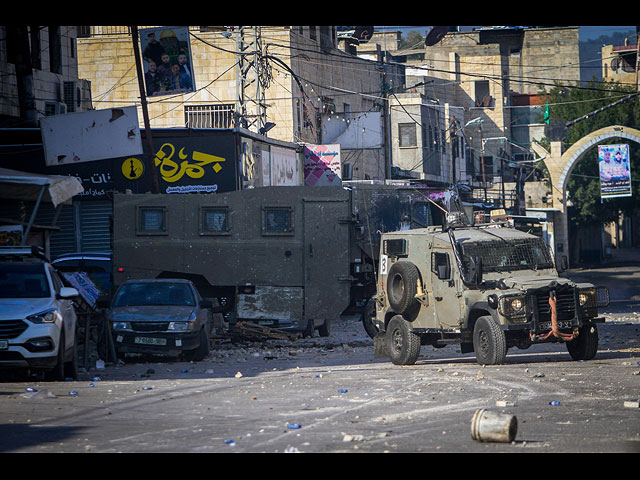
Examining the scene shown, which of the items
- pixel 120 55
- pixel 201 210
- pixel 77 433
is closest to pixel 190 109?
pixel 120 55

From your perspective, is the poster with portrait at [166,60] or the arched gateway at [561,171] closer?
the poster with portrait at [166,60]

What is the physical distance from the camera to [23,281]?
15.7 m

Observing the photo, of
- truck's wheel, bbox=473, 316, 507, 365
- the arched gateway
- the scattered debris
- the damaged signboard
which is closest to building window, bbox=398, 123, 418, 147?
the arched gateway

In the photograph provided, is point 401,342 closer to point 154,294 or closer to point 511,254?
point 511,254

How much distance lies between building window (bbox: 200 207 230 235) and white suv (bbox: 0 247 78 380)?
24.6ft

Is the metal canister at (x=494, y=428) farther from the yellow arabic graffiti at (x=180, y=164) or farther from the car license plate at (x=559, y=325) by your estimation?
the yellow arabic graffiti at (x=180, y=164)

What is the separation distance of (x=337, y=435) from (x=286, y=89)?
109 feet

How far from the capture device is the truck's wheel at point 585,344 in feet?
53.0

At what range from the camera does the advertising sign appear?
38.7 meters

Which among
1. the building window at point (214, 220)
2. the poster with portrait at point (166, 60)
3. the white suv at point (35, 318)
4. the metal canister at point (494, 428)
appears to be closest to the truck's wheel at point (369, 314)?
the building window at point (214, 220)

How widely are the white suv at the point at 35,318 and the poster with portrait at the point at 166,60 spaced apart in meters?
17.9

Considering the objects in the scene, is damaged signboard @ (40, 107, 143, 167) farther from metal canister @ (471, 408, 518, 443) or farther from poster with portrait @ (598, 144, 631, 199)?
poster with portrait @ (598, 144, 631, 199)

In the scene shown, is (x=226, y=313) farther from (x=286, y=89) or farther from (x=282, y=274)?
(x=286, y=89)

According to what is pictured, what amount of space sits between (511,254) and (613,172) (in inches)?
1681
